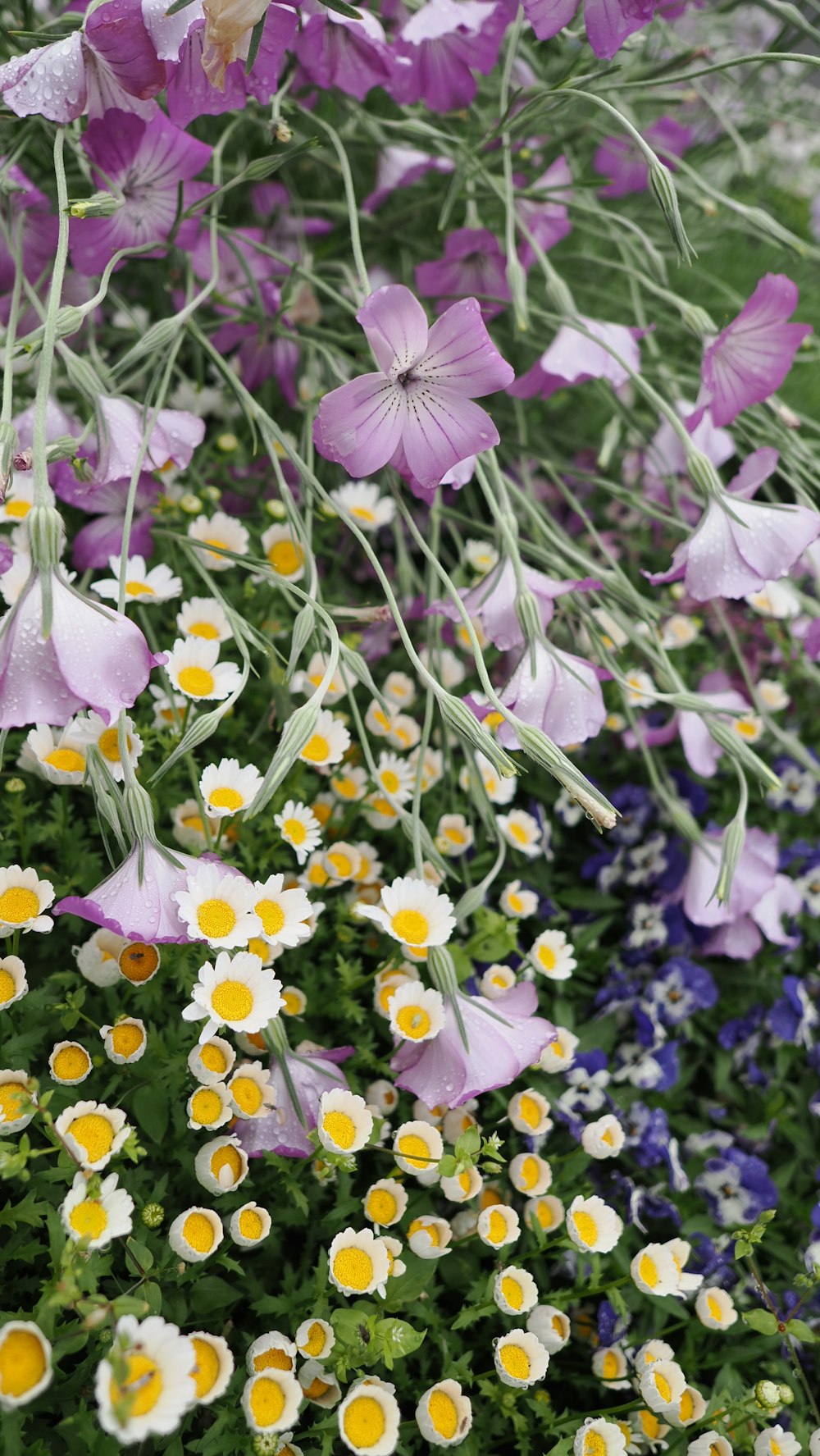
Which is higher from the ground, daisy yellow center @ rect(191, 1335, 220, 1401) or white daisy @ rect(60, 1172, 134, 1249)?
white daisy @ rect(60, 1172, 134, 1249)

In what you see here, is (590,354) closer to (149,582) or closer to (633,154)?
(149,582)

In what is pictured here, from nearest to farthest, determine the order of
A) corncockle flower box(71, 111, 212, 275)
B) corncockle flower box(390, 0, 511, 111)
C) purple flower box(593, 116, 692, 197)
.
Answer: corncockle flower box(71, 111, 212, 275) < corncockle flower box(390, 0, 511, 111) < purple flower box(593, 116, 692, 197)

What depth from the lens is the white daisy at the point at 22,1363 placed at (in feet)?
1.56

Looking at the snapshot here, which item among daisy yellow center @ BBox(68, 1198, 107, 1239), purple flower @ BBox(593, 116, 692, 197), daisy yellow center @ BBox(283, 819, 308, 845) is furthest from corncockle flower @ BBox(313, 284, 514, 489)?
purple flower @ BBox(593, 116, 692, 197)

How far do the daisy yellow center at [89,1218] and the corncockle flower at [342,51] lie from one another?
0.84 metres

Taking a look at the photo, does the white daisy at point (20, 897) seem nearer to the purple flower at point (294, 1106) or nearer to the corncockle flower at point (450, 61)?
the purple flower at point (294, 1106)

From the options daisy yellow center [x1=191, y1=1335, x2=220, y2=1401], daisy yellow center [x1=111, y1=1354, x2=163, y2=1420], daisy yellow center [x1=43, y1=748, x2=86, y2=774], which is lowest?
daisy yellow center [x1=191, y1=1335, x2=220, y2=1401]

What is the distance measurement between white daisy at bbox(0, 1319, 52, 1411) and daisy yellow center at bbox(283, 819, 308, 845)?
0.34m

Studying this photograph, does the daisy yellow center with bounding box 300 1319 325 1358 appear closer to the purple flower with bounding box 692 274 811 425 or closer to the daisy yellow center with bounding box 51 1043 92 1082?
the daisy yellow center with bounding box 51 1043 92 1082

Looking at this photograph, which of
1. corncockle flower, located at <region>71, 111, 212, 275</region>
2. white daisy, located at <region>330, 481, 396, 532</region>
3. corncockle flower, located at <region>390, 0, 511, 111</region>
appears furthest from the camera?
white daisy, located at <region>330, 481, 396, 532</region>

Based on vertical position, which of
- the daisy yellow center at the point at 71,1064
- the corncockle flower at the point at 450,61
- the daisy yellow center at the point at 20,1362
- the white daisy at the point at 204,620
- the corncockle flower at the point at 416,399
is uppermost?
the corncockle flower at the point at 450,61

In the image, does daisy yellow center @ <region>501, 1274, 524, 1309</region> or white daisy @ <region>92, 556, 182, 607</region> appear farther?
white daisy @ <region>92, 556, 182, 607</region>

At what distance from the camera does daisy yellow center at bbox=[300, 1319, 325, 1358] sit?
0.62m

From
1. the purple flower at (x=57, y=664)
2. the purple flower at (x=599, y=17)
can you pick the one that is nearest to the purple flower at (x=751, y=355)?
the purple flower at (x=599, y=17)
